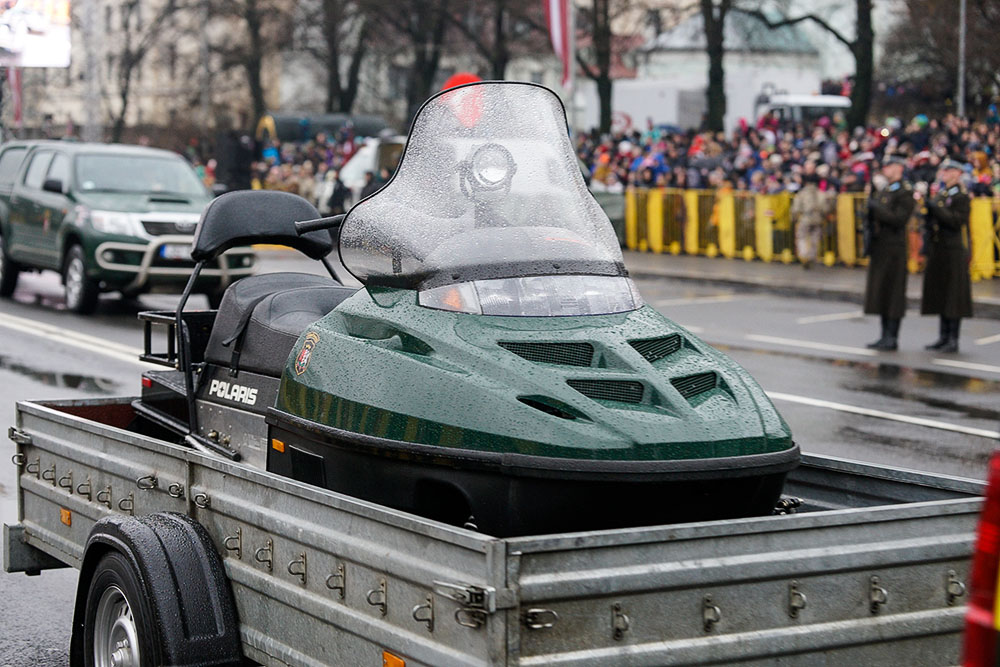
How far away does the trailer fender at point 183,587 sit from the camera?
4.37m

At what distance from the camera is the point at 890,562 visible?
4.06 metres

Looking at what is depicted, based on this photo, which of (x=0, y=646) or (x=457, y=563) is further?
(x=0, y=646)

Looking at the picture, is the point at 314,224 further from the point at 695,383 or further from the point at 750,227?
the point at 750,227

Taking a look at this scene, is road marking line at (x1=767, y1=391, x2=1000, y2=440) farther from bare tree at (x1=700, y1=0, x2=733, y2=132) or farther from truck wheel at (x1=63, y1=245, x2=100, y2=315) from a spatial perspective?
bare tree at (x1=700, y1=0, x2=733, y2=132)

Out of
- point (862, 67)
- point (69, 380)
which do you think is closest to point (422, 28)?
point (862, 67)

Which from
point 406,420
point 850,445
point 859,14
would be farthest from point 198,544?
point 859,14

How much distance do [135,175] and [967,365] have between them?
34.3 ft

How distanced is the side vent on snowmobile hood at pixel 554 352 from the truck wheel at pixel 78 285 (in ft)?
45.3

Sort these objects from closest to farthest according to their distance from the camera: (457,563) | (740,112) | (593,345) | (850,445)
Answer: (457,563)
(593,345)
(850,445)
(740,112)

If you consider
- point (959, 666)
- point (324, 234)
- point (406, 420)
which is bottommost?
point (959, 666)

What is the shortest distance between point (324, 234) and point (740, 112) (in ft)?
145

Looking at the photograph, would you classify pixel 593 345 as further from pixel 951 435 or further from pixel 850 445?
pixel 951 435

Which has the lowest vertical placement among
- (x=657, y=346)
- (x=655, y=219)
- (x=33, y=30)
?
(x=655, y=219)

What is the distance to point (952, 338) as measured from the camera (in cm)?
1585
